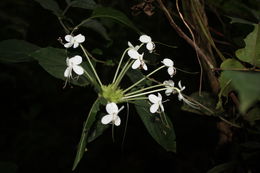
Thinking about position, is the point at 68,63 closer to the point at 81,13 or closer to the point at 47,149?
the point at 81,13

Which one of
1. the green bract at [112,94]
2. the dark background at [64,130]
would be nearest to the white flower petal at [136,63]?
the green bract at [112,94]

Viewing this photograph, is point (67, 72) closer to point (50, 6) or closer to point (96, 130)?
point (96, 130)

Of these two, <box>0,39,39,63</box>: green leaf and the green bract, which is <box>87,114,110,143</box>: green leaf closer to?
the green bract

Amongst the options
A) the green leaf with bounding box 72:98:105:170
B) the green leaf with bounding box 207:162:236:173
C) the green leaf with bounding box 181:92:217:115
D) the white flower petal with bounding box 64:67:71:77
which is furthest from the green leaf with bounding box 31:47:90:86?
the green leaf with bounding box 207:162:236:173

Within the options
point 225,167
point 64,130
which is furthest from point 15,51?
point 64,130

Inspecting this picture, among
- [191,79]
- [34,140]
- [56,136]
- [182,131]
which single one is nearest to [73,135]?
Answer: [56,136]
